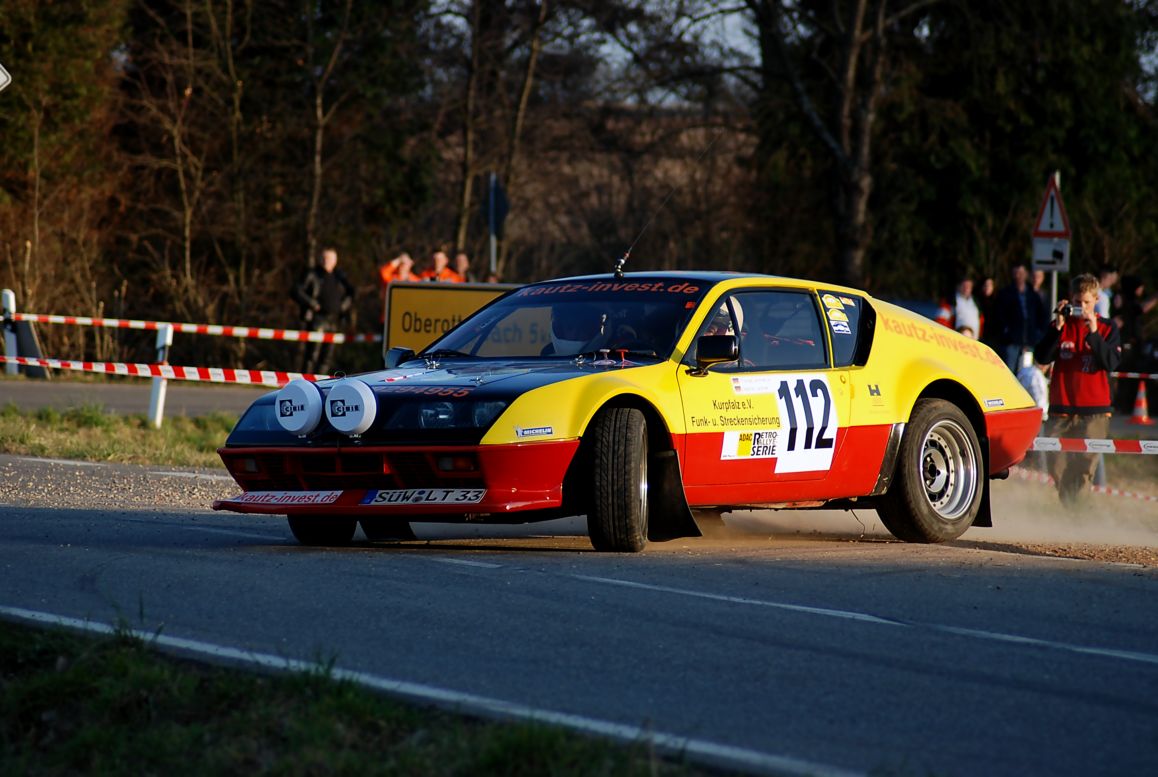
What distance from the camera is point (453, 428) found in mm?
8117

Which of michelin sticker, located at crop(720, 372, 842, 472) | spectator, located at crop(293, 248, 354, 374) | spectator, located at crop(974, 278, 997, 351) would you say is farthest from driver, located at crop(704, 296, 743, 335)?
spectator, located at crop(293, 248, 354, 374)

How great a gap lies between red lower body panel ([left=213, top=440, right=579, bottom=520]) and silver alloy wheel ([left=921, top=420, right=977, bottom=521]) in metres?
2.72

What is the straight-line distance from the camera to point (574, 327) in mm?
9281

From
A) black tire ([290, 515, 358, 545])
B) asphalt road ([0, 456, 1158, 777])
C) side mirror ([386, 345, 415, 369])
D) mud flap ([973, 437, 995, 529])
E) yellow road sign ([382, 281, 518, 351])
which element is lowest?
asphalt road ([0, 456, 1158, 777])

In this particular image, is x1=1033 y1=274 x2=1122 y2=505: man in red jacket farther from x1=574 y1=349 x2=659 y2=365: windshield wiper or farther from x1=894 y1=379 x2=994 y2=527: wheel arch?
A: x1=574 y1=349 x2=659 y2=365: windshield wiper

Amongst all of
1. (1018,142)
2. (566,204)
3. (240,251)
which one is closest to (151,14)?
(240,251)

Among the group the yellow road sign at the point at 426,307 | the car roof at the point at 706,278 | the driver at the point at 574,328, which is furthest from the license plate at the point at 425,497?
the yellow road sign at the point at 426,307

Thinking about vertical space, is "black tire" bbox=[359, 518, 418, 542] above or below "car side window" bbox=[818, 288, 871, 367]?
below

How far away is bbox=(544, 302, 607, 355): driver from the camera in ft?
30.0

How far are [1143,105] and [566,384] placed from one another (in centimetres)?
2760

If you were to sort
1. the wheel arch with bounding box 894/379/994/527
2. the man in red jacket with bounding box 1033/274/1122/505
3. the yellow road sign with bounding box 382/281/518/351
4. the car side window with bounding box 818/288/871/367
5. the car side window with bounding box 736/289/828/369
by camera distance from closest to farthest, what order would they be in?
the car side window with bounding box 736/289/828/369 → the car side window with bounding box 818/288/871/367 → the wheel arch with bounding box 894/379/994/527 → the man in red jacket with bounding box 1033/274/1122/505 → the yellow road sign with bounding box 382/281/518/351

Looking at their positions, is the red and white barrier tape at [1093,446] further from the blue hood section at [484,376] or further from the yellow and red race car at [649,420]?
the blue hood section at [484,376]

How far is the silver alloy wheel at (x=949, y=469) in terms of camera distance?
1010 centimetres

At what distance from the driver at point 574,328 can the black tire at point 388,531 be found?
1307 mm
